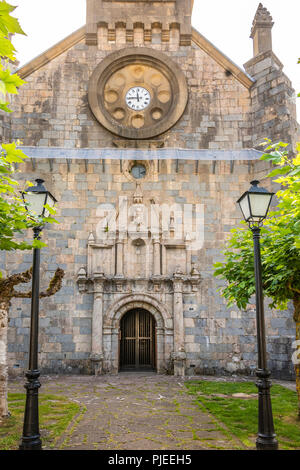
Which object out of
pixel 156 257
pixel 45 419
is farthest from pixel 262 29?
pixel 45 419

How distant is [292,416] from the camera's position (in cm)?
718

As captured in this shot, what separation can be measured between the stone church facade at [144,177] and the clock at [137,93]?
0.04 meters

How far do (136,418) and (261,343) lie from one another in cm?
319

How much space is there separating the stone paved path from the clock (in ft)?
28.4

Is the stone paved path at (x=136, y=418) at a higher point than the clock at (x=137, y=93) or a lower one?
lower

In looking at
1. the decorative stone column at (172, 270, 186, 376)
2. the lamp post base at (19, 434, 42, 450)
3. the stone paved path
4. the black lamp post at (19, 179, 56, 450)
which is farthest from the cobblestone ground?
the decorative stone column at (172, 270, 186, 376)

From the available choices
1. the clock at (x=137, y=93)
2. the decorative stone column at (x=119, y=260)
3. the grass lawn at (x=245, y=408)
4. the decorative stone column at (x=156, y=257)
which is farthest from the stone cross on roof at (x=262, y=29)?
the grass lawn at (x=245, y=408)

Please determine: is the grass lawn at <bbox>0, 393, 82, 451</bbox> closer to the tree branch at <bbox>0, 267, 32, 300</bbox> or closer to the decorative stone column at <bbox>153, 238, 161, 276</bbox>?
the tree branch at <bbox>0, 267, 32, 300</bbox>

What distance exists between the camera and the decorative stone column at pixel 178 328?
40.3 ft

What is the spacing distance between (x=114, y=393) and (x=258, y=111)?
10992 mm

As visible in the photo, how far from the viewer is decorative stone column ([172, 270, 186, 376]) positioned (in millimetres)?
12281

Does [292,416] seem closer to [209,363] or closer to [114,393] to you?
[114,393]

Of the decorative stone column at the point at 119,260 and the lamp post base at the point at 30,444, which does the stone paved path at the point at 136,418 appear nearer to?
the lamp post base at the point at 30,444

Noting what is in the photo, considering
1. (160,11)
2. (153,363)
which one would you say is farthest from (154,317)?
(160,11)
